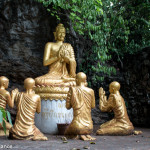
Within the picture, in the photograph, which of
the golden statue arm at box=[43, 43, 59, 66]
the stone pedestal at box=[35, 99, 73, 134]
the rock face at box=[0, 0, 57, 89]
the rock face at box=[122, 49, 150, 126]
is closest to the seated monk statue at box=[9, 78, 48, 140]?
the stone pedestal at box=[35, 99, 73, 134]

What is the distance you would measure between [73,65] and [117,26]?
239 cm

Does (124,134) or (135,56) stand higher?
(135,56)

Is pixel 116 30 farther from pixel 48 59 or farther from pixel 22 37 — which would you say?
pixel 22 37

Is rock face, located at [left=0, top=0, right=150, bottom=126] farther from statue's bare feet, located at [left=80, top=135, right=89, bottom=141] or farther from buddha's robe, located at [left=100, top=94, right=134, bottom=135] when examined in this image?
statue's bare feet, located at [left=80, top=135, right=89, bottom=141]

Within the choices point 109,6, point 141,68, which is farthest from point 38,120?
point 109,6

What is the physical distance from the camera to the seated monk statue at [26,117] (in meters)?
5.39

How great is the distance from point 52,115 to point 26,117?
1.44 meters

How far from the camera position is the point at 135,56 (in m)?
9.16

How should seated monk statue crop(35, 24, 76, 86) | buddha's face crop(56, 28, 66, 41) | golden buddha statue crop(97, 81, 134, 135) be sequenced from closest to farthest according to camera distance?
1. golden buddha statue crop(97, 81, 134, 135)
2. seated monk statue crop(35, 24, 76, 86)
3. buddha's face crop(56, 28, 66, 41)

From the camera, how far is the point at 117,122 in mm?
6391

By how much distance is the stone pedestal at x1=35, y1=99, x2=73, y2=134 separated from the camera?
22.6 feet

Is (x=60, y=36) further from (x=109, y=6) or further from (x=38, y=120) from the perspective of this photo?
(x=38, y=120)

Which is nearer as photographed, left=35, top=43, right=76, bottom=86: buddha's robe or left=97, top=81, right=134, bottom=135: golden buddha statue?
left=97, top=81, right=134, bottom=135: golden buddha statue

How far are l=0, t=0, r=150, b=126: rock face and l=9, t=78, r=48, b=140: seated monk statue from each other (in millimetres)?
3624
